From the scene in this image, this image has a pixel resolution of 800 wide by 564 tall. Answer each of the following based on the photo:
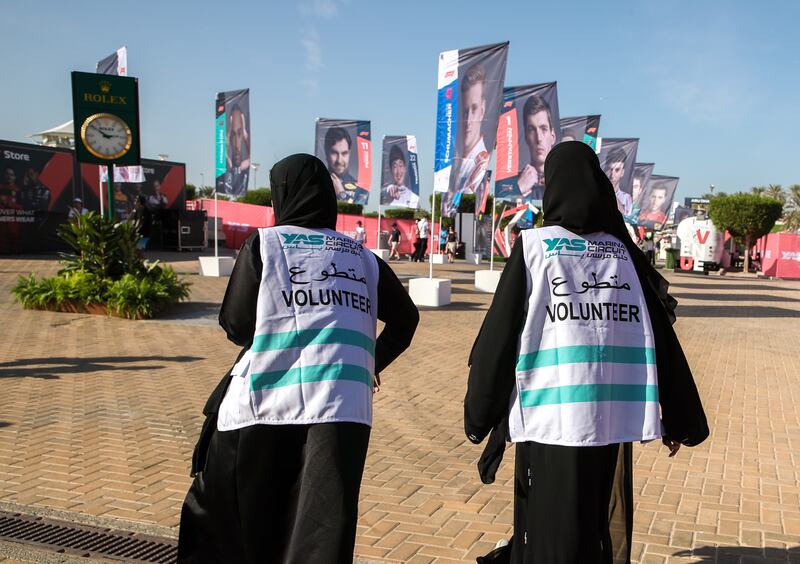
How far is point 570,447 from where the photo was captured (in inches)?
95.2

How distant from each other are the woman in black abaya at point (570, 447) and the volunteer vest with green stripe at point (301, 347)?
1.43 feet

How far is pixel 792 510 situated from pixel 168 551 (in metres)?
3.62

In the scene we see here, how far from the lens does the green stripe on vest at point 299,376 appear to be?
97.4 inches

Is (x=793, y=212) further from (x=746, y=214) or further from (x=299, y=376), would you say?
(x=299, y=376)

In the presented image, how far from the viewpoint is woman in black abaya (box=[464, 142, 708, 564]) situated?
7.87 feet

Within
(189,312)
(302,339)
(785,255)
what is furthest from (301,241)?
(785,255)

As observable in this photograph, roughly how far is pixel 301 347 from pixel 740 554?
8.82ft

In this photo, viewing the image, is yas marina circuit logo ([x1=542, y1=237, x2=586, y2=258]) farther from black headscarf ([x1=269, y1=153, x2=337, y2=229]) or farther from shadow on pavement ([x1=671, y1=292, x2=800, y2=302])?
shadow on pavement ([x1=671, y1=292, x2=800, y2=302])

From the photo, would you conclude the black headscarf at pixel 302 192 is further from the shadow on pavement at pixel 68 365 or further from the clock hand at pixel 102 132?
the clock hand at pixel 102 132

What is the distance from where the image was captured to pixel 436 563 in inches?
141

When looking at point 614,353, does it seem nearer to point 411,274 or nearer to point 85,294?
point 85,294

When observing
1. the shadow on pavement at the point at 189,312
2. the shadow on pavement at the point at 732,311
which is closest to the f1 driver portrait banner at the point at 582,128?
the shadow on pavement at the point at 732,311

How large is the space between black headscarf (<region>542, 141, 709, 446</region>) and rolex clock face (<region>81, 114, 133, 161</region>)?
1155 cm

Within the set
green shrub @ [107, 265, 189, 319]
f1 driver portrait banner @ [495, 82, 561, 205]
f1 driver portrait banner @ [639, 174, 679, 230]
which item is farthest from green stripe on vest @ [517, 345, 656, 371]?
f1 driver portrait banner @ [639, 174, 679, 230]
